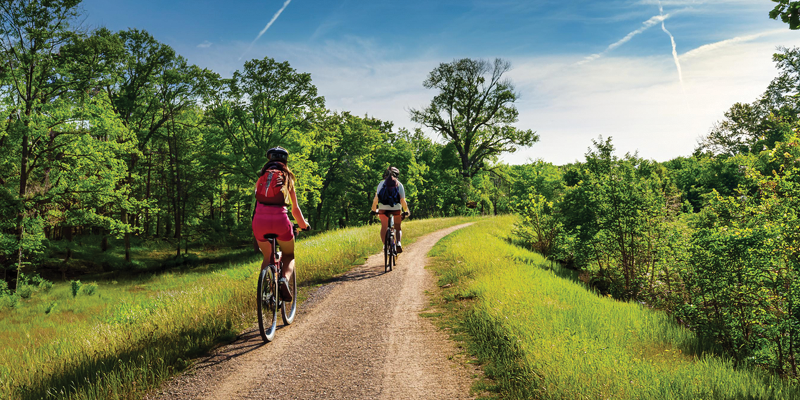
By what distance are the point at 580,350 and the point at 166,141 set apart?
139 feet

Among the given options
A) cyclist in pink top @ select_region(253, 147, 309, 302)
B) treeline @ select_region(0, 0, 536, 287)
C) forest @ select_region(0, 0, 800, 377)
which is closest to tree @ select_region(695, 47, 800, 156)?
forest @ select_region(0, 0, 800, 377)

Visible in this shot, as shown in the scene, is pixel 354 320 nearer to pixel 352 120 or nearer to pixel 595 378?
pixel 595 378

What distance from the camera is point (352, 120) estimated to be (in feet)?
139

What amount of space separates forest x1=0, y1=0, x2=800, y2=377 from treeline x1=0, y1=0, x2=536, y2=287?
0.13 metres

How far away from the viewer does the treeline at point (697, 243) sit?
238 inches

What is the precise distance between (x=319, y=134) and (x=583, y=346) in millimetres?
33090

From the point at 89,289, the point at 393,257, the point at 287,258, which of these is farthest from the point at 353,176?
the point at 287,258

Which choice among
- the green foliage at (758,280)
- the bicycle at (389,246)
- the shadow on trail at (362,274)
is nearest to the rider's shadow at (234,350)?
the shadow on trail at (362,274)

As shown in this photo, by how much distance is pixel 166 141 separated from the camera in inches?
1460

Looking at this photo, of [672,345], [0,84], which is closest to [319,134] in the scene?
[0,84]

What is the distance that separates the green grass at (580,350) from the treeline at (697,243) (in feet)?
4.14

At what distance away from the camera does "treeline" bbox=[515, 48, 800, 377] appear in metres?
6.04

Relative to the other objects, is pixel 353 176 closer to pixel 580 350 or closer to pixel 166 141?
pixel 166 141

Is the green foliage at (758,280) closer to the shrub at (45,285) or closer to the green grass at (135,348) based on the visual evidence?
the green grass at (135,348)
